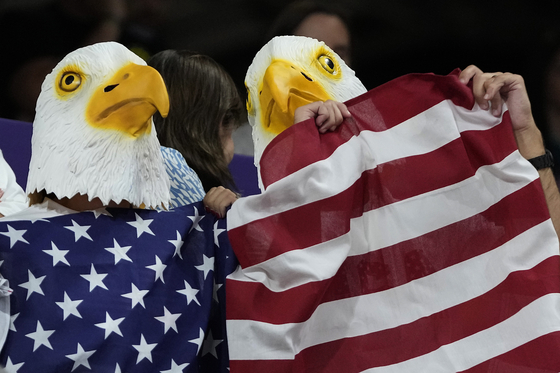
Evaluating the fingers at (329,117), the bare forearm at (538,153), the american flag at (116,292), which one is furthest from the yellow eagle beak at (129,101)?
the bare forearm at (538,153)

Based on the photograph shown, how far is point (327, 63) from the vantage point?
124 centimetres

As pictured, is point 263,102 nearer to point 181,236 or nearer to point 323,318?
point 181,236

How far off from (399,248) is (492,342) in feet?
0.70

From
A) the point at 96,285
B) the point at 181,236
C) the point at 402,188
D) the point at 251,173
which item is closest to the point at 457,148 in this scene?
the point at 402,188

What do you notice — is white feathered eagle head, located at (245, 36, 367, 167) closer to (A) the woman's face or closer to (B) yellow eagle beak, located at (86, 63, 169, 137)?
(B) yellow eagle beak, located at (86, 63, 169, 137)

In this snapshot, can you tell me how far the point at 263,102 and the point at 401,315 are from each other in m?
0.47

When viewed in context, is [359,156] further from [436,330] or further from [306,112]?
[436,330]

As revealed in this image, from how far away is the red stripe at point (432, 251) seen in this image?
1059mm

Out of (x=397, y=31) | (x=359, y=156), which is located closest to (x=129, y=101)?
(x=359, y=156)

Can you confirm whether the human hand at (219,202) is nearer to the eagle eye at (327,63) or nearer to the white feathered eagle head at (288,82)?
the white feathered eagle head at (288,82)

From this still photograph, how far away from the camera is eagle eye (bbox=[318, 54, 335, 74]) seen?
4.06 ft

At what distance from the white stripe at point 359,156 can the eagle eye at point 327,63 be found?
0.64ft

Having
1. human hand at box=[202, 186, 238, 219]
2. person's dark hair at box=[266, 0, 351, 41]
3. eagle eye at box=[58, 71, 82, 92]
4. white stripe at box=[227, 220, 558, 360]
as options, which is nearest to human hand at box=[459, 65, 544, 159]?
white stripe at box=[227, 220, 558, 360]

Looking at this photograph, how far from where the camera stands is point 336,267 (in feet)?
3.28
